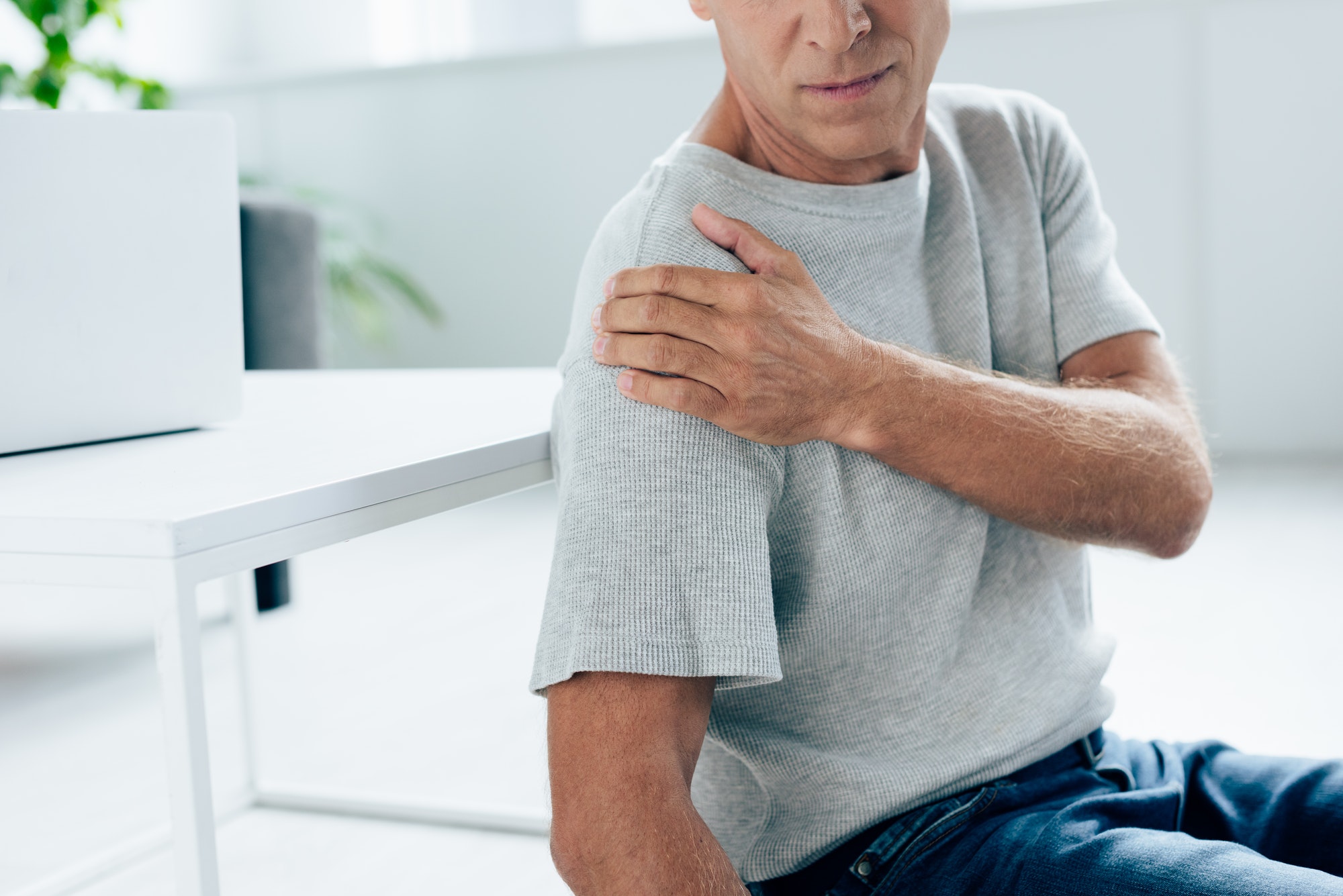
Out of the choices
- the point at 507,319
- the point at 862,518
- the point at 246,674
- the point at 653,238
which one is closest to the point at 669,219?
the point at 653,238

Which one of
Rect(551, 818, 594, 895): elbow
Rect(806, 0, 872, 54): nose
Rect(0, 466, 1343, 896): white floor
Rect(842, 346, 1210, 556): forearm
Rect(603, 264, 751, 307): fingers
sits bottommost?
Rect(0, 466, 1343, 896): white floor

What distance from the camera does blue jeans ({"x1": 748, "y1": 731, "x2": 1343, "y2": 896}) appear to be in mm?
701

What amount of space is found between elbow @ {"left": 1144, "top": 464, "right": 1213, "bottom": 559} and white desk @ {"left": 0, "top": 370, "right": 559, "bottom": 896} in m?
0.47

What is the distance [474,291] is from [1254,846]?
3461 mm

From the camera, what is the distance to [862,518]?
0.78 m

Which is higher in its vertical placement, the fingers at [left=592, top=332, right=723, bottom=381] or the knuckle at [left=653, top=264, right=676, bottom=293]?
the knuckle at [left=653, top=264, right=676, bottom=293]

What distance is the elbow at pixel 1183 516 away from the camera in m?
0.90

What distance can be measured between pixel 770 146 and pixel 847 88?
0.23 feet

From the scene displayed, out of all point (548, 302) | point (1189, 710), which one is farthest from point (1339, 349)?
point (548, 302)

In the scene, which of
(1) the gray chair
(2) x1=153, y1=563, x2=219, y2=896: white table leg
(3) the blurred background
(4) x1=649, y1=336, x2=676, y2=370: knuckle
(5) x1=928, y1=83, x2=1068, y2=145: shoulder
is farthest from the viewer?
(1) the gray chair

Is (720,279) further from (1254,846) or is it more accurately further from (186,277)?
(1254,846)

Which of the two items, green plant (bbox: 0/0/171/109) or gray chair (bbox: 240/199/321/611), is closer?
gray chair (bbox: 240/199/321/611)

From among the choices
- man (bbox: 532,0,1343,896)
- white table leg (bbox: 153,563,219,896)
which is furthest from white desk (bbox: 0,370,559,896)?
man (bbox: 532,0,1343,896)

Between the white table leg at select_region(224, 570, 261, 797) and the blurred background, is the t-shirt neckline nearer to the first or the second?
the blurred background
